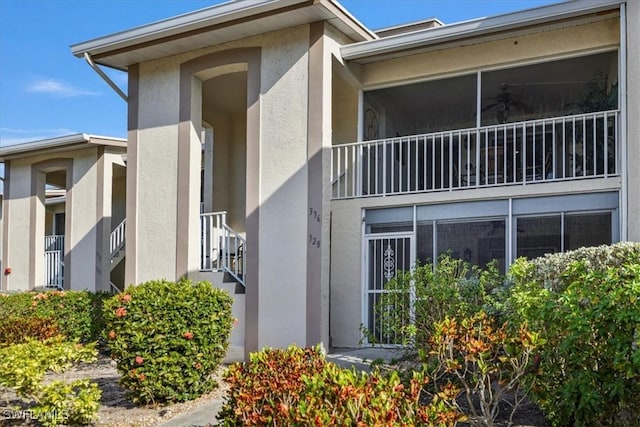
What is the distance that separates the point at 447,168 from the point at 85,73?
7928 millimetres

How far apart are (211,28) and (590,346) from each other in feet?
28.6

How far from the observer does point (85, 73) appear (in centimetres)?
1321

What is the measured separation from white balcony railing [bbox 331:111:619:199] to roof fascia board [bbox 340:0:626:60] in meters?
1.60

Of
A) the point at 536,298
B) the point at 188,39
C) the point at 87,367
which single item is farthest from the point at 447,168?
the point at 87,367

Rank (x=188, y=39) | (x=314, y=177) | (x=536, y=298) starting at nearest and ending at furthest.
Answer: (x=536, y=298) → (x=314, y=177) → (x=188, y=39)

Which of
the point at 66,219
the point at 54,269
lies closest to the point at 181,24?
the point at 66,219

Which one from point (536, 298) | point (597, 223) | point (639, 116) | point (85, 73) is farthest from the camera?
point (85, 73)

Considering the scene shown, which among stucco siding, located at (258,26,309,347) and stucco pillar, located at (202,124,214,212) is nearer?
stucco siding, located at (258,26,309,347)

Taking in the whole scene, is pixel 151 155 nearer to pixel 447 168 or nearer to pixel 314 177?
pixel 314 177

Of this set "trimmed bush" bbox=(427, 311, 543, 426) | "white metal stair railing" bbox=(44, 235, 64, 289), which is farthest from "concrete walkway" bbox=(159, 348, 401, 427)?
"white metal stair railing" bbox=(44, 235, 64, 289)

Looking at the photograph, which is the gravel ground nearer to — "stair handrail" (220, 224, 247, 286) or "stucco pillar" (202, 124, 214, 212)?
"stair handrail" (220, 224, 247, 286)

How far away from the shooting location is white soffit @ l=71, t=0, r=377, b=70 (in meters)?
10.4

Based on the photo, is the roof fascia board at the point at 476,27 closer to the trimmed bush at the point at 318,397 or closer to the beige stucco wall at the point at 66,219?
the trimmed bush at the point at 318,397

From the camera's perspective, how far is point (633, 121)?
30.0 feet
